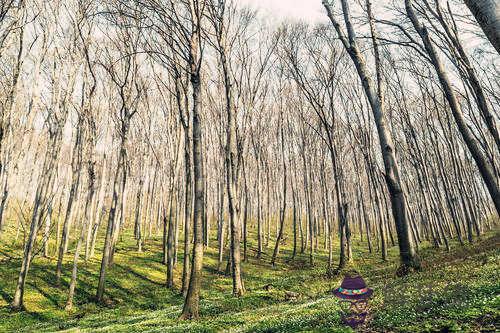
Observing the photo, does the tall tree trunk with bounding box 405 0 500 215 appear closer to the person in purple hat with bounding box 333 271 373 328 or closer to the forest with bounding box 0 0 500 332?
the forest with bounding box 0 0 500 332

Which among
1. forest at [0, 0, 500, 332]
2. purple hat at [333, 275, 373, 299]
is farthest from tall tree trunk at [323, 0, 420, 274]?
purple hat at [333, 275, 373, 299]

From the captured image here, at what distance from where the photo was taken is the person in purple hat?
4725 mm

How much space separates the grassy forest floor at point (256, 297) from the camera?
544 cm

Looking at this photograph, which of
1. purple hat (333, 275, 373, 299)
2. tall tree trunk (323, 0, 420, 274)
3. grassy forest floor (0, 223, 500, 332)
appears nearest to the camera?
purple hat (333, 275, 373, 299)

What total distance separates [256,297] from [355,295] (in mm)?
8856

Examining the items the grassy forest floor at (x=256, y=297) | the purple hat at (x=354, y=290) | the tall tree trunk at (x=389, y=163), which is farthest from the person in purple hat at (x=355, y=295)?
the tall tree trunk at (x=389, y=163)

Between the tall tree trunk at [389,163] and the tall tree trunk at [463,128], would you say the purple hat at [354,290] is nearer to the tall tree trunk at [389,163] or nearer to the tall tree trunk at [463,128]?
the tall tree trunk at [389,163]

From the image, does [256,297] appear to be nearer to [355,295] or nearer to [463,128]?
[355,295]

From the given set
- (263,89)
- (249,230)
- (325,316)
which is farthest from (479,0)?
(249,230)

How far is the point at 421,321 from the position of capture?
5.00 m

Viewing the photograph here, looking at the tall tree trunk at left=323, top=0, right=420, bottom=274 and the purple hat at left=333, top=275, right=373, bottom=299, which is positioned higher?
Result: the tall tree trunk at left=323, top=0, right=420, bottom=274

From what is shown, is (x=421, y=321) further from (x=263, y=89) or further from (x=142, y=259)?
(x=142, y=259)

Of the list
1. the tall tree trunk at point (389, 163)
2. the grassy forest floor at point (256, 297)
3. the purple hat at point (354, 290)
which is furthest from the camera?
the tall tree trunk at point (389, 163)

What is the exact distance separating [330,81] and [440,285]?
15749 mm
